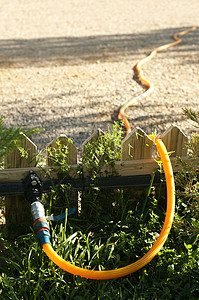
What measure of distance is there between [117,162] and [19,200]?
690mm

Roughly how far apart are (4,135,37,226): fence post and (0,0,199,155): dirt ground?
1.48 m

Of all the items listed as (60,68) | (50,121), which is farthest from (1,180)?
(60,68)

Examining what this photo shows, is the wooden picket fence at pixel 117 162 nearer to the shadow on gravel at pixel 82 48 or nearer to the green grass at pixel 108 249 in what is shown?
the green grass at pixel 108 249

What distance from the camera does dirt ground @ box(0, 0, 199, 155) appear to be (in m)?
4.50

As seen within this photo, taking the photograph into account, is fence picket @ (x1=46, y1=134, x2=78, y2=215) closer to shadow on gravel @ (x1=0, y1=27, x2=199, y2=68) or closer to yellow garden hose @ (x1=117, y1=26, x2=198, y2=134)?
yellow garden hose @ (x1=117, y1=26, x2=198, y2=134)

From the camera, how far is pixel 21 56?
6.42m

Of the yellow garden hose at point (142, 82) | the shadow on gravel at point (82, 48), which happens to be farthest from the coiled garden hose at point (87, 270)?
the shadow on gravel at point (82, 48)

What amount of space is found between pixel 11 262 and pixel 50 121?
7.89 ft

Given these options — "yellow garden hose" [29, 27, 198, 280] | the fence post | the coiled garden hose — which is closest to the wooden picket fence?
the fence post

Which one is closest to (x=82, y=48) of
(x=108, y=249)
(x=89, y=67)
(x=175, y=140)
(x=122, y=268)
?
(x=89, y=67)

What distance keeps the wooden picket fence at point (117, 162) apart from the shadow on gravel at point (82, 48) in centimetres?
377

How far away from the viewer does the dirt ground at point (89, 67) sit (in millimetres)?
4500

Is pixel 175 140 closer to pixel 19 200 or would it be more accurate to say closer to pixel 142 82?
pixel 19 200

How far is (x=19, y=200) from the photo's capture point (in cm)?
257
